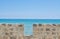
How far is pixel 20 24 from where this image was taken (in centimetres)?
370

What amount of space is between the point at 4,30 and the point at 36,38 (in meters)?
0.64

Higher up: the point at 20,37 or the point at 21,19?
the point at 21,19

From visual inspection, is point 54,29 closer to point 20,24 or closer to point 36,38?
point 36,38

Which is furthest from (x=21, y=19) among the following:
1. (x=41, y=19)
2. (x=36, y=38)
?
(x=36, y=38)

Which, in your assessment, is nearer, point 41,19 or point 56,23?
point 56,23

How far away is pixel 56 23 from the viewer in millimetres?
3854

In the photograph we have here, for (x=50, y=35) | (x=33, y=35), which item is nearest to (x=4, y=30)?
(x=33, y=35)

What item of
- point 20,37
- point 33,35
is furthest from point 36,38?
point 20,37

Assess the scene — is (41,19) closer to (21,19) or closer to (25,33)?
(21,19)

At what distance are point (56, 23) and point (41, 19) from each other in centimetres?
52

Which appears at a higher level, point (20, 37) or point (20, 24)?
point (20, 24)

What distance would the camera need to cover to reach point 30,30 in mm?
3691

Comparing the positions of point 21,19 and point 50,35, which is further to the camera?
point 21,19

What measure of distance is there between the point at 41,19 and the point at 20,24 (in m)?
0.74
